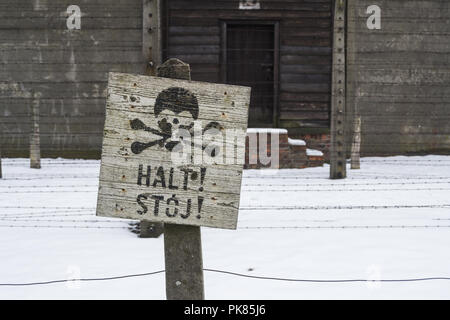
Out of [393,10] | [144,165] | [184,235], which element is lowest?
[184,235]

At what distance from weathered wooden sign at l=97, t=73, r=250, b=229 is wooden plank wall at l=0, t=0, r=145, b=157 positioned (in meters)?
8.22

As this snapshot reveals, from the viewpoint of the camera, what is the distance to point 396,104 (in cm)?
1054

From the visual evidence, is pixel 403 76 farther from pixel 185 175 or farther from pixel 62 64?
pixel 185 175

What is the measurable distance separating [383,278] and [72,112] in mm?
7925

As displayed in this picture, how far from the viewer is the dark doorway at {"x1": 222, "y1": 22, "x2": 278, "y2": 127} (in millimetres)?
10117

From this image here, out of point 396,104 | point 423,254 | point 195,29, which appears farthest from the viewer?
point 396,104

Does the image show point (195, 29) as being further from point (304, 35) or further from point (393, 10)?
point (393, 10)

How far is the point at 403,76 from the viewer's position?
413 inches

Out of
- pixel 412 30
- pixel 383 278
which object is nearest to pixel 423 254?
pixel 383 278

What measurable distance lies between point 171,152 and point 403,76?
30.7 feet

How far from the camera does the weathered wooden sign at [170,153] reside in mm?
2025

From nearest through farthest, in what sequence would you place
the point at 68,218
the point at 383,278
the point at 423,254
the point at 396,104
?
the point at 383,278 → the point at 423,254 → the point at 68,218 → the point at 396,104

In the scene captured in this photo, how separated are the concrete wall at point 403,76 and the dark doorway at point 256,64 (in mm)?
1586

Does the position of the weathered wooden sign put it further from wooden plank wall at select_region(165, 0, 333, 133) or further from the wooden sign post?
wooden plank wall at select_region(165, 0, 333, 133)
